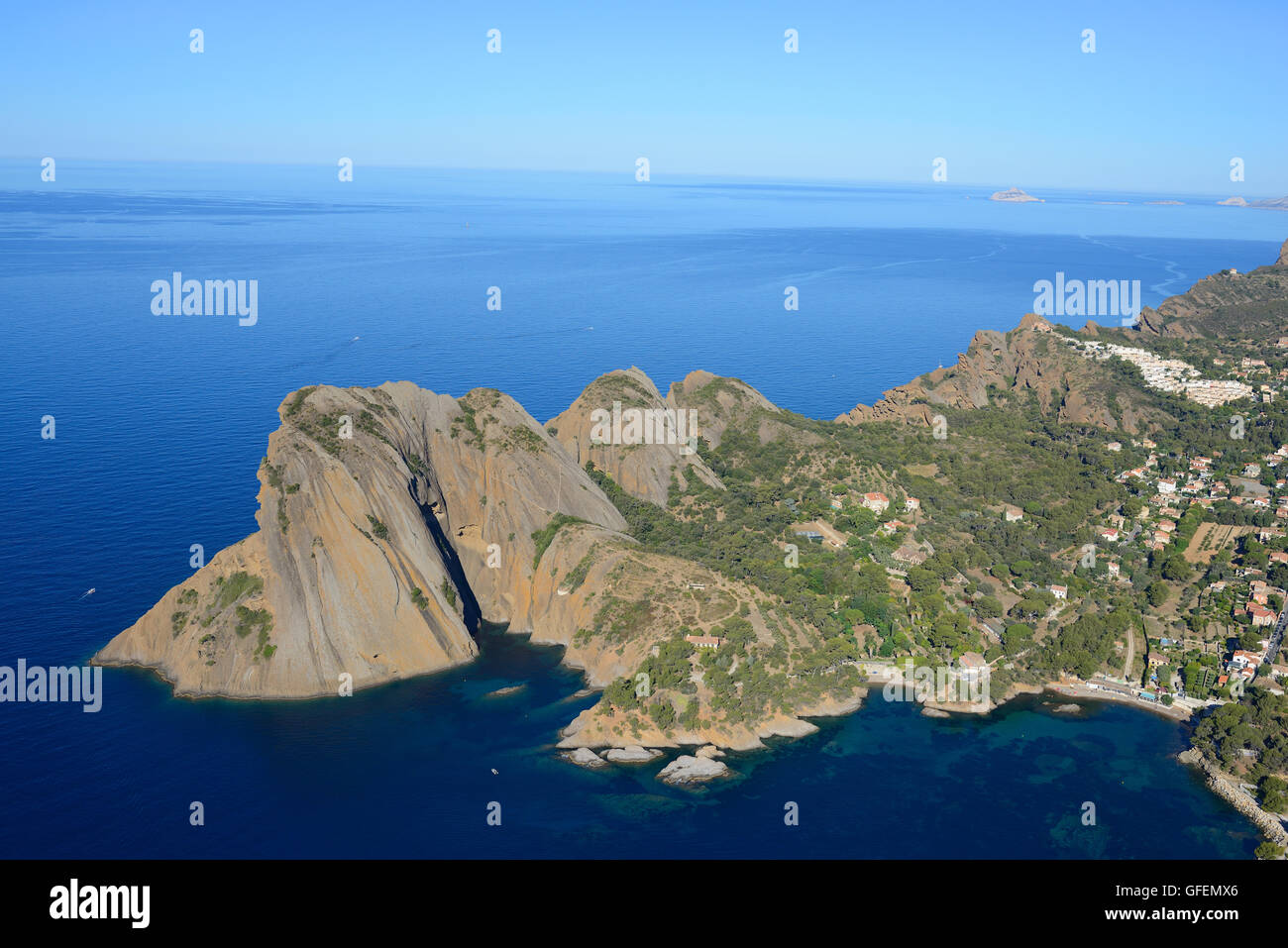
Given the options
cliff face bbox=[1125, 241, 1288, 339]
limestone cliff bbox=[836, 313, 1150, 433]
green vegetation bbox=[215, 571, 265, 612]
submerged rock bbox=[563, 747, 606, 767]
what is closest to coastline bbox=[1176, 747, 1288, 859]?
submerged rock bbox=[563, 747, 606, 767]

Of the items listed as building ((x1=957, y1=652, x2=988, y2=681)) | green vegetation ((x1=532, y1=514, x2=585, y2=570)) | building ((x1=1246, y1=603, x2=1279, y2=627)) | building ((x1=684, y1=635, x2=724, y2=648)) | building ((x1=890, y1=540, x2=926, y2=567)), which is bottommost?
building ((x1=957, y1=652, x2=988, y2=681))

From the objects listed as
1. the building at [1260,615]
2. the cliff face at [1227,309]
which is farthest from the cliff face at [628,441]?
the cliff face at [1227,309]

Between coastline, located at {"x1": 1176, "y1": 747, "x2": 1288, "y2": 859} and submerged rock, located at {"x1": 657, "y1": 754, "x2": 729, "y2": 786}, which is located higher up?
submerged rock, located at {"x1": 657, "y1": 754, "x2": 729, "y2": 786}

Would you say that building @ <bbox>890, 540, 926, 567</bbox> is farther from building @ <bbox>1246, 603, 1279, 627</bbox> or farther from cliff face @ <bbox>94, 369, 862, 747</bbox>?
building @ <bbox>1246, 603, 1279, 627</bbox>

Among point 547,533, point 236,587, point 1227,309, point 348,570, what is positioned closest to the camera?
point 236,587

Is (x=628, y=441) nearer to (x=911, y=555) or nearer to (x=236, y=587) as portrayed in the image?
(x=911, y=555)

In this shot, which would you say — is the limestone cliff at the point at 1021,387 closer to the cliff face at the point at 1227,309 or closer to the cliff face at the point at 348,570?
the cliff face at the point at 1227,309

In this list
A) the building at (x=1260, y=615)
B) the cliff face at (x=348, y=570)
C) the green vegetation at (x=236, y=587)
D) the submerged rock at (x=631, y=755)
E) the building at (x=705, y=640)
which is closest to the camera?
the submerged rock at (x=631, y=755)

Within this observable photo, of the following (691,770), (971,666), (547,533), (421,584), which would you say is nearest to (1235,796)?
(971,666)
